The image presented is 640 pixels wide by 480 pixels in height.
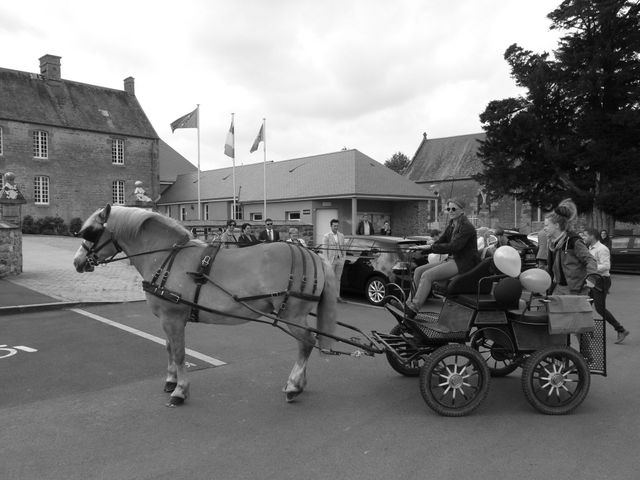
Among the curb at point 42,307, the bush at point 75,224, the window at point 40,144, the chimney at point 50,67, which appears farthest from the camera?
the chimney at point 50,67

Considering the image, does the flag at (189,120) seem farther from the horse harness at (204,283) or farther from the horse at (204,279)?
the horse harness at (204,283)

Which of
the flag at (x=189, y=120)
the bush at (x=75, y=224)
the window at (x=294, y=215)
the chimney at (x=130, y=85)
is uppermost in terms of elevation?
the chimney at (x=130, y=85)

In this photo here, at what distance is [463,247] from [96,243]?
3660 millimetres

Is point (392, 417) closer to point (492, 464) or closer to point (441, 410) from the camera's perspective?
point (441, 410)

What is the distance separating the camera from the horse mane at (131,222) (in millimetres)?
4855

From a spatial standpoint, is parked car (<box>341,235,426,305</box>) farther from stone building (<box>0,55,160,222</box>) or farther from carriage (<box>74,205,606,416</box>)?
stone building (<box>0,55,160,222</box>)

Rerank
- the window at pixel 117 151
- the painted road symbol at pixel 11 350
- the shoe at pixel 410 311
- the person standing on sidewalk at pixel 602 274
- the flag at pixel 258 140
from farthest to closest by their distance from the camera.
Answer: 1. the window at pixel 117 151
2. the flag at pixel 258 140
3. the person standing on sidewalk at pixel 602 274
4. the painted road symbol at pixel 11 350
5. the shoe at pixel 410 311

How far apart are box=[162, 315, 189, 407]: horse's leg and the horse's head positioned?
938 mm

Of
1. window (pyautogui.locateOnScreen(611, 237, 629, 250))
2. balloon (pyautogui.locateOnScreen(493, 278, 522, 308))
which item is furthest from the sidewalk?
window (pyautogui.locateOnScreen(611, 237, 629, 250))

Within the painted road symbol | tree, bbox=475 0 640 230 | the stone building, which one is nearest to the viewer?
the painted road symbol

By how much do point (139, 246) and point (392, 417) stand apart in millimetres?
2874

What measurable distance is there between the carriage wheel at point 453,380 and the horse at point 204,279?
105 cm

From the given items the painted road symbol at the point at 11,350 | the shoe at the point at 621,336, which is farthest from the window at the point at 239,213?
the shoe at the point at 621,336

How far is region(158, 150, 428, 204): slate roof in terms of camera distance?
25594 millimetres
